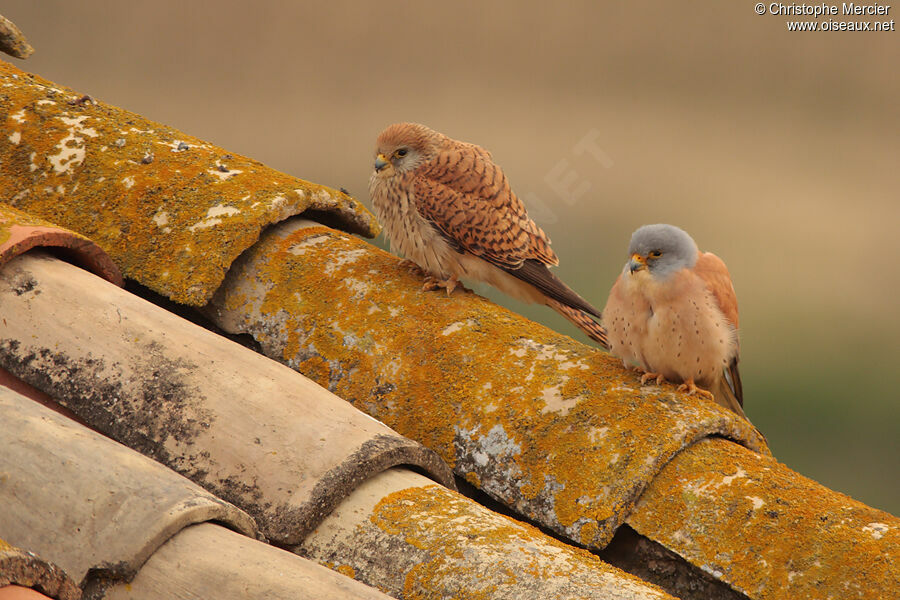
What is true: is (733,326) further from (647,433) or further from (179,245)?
(179,245)

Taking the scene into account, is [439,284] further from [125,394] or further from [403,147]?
[125,394]

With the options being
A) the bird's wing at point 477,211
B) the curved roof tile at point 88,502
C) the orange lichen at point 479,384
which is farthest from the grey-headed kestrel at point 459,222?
the curved roof tile at point 88,502

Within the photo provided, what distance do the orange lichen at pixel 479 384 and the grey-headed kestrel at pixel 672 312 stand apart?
127 mm

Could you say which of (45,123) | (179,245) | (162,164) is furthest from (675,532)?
(45,123)

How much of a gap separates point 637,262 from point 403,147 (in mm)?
1342

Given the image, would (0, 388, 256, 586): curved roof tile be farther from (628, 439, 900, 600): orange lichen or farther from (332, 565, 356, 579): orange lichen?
(628, 439, 900, 600): orange lichen

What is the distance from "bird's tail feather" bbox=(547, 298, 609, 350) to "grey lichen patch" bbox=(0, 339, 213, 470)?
6.36ft

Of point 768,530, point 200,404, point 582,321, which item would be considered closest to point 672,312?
point 582,321

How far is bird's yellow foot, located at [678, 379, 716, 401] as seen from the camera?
3.28 m

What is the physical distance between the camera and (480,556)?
2199 millimetres

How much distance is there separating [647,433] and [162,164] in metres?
2.48

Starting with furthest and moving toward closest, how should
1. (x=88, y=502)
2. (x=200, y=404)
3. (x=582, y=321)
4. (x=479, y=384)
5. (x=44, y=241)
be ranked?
(x=582, y=321) → (x=479, y=384) → (x=44, y=241) → (x=200, y=404) → (x=88, y=502)

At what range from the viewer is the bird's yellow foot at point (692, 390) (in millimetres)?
3279

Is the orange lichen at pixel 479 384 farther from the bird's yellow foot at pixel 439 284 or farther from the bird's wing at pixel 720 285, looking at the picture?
the bird's wing at pixel 720 285
